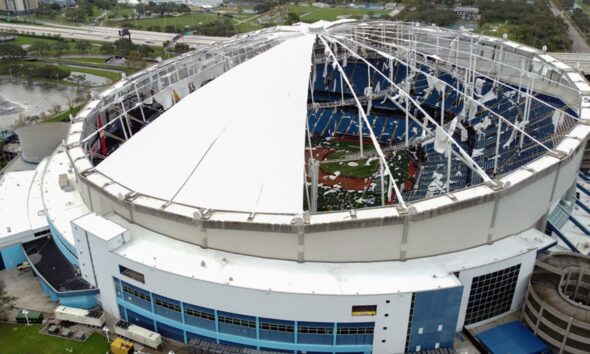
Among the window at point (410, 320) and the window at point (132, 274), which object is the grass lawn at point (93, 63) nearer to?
the window at point (132, 274)

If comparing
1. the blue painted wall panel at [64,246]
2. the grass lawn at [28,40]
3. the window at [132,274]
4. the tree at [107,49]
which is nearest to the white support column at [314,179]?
the window at [132,274]

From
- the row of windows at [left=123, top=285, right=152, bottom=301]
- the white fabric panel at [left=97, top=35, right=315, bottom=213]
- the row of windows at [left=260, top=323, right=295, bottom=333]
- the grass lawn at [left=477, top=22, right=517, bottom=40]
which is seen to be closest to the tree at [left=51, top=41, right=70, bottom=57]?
the white fabric panel at [left=97, top=35, right=315, bottom=213]

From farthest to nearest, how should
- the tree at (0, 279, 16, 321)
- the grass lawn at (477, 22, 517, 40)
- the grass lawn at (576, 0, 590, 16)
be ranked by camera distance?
the grass lawn at (576, 0, 590, 16) → the grass lawn at (477, 22, 517, 40) → the tree at (0, 279, 16, 321)

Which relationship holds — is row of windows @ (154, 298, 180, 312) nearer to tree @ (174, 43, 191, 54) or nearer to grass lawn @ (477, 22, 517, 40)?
tree @ (174, 43, 191, 54)

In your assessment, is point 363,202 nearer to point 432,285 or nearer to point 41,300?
point 432,285

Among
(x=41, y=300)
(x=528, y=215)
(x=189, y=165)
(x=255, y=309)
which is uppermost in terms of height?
(x=189, y=165)

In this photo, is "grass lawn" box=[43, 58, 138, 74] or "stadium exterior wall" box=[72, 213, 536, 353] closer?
"stadium exterior wall" box=[72, 213, 536, 353]

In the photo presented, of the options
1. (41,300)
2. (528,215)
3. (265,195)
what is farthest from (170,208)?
(528,215)

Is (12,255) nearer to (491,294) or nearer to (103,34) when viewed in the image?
(491,294)
